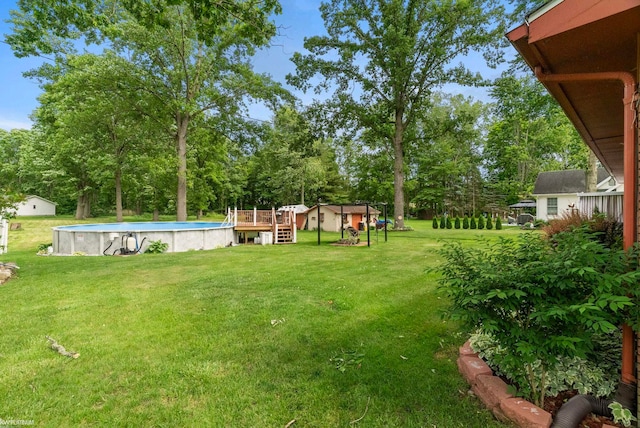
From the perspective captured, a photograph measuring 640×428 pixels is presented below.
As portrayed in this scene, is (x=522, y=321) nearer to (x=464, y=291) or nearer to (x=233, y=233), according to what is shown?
(x=464, y=291)

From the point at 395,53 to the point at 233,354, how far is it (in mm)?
15712

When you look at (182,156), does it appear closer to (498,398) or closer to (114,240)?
(114,240)

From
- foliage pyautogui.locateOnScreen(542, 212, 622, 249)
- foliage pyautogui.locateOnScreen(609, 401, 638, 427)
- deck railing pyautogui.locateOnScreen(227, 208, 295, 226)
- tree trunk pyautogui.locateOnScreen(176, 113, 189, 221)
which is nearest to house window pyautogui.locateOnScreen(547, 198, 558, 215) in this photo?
deck railing pyautogui.locateOnScreen(227, 208, 295, 226)

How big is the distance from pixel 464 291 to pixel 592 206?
13.2 ft

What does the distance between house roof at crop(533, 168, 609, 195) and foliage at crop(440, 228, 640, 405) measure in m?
24.7

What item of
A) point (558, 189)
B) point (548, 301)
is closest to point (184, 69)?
point (548, 301)

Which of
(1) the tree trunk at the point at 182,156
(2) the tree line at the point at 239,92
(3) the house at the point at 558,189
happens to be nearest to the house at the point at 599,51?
(2) the tree line at the point at 239,92

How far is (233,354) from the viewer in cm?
308

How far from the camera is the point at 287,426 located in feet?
6.81

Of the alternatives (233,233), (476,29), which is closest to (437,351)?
(233,233)

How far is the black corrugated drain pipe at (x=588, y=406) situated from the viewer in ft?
6.31

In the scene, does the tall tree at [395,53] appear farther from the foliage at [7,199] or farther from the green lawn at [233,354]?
the foliage at [7,199]

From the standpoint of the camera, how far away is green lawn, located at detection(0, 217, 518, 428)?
2.21 meters

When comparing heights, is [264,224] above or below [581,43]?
below
